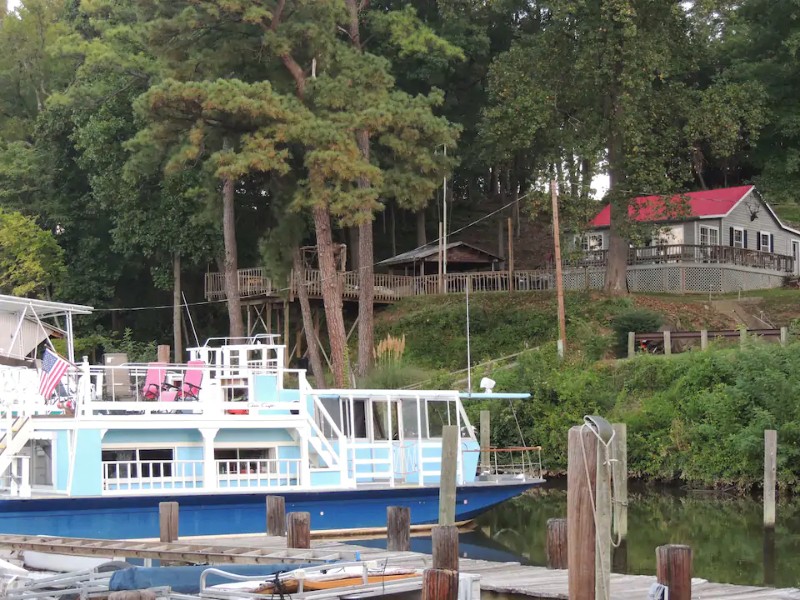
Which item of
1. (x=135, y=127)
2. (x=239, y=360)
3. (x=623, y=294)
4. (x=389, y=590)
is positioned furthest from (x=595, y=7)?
(x=389, y=590)

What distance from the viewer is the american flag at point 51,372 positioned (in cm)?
2158

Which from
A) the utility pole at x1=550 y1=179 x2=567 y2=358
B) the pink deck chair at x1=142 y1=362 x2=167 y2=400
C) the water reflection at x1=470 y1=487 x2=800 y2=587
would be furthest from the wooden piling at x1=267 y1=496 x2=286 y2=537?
the utility pole at x1=550 y1=179 x2=567 y2=358

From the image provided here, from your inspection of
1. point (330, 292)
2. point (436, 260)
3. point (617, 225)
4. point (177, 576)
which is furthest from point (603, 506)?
point (436, 260)

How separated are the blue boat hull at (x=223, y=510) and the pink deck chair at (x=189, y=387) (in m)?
2.58

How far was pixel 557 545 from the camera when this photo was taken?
51.5ft

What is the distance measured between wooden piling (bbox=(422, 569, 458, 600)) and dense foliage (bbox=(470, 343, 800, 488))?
1743 centimetres

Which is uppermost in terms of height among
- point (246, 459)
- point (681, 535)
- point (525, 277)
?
point (525, 277)

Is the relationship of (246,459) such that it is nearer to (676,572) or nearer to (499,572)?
(499,572)

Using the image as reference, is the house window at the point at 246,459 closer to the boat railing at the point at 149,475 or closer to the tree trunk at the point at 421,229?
the boat railing at the point at 149,475

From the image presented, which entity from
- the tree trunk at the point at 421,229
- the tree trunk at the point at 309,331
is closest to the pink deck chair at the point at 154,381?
the tree trunk at the point at 309,331

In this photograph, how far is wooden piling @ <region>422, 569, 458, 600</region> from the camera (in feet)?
42.2

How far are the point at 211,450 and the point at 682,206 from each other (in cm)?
2340

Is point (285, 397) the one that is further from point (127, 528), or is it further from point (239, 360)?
point (127, 528)

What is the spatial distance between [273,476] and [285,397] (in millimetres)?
1905
